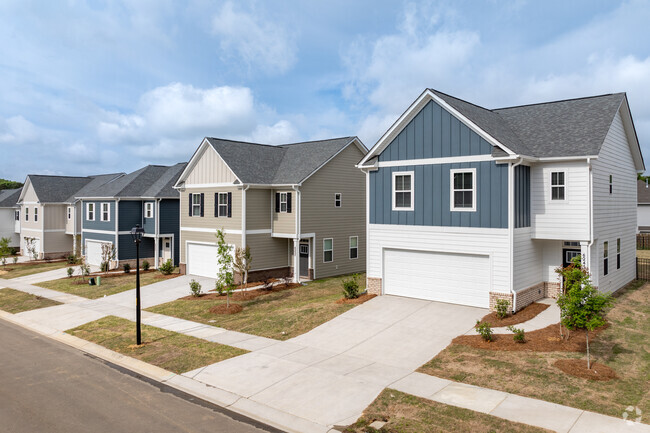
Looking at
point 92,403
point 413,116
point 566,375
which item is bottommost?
point 92,403

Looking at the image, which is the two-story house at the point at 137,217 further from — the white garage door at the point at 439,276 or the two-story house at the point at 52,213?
the white garage door at the point at 439,276

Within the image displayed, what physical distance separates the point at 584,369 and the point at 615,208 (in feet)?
39.6

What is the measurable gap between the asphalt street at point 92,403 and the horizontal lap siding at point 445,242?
11.1m

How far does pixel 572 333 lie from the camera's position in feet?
47.8

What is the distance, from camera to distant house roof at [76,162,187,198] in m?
35.6

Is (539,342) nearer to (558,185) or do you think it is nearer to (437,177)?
(558,185)

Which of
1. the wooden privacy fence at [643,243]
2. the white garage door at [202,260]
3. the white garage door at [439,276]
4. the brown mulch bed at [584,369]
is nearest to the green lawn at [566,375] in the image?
the brown mulch bed at [584,369]

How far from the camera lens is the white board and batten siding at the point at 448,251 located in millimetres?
17125

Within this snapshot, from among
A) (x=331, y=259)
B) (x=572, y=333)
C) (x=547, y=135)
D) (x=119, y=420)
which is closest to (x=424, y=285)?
(x=572, y=333)

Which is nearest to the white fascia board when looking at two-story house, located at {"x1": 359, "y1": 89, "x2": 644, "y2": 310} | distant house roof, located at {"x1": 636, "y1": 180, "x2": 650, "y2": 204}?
two-story house, located at {"x1": 359, "y1": 89, "x2": 644, "y2": 310}

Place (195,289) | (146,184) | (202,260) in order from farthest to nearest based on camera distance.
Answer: (146,184) < (202,260) < (195,289)

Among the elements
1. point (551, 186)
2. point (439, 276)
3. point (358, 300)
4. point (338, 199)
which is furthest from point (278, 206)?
point (551, 186)

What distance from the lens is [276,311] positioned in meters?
19.6

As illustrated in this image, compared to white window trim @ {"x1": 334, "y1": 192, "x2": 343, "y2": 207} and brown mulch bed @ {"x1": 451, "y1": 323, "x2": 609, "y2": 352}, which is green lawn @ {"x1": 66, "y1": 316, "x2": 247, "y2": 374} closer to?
brown mulch bed @ {"x1": 451, "y1": 323, "x2": 609, "y2": 352}
